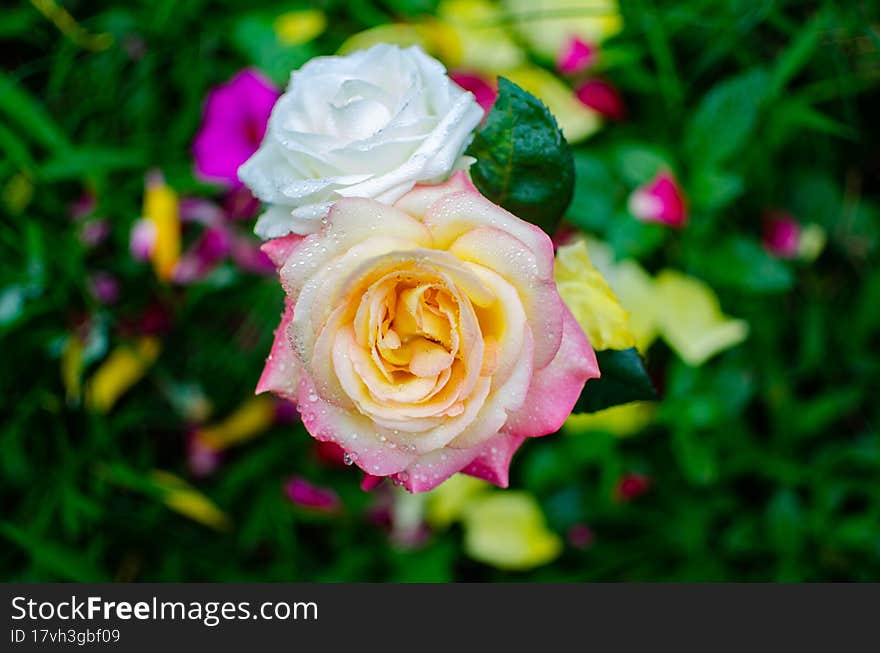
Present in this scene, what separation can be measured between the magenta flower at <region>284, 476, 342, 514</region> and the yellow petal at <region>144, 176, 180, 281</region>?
314 mm

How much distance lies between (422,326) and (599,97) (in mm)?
726

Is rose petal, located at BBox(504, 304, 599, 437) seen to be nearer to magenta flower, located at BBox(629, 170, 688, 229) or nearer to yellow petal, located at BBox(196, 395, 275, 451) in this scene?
magenta flower, located at BBox(629, 170, 688, 229)

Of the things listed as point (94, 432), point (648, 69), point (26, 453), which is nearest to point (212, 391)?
point (94, 432)

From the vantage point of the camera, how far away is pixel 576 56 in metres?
0.99

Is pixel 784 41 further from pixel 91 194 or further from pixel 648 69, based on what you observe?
pixel 91 194

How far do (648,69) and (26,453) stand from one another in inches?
37.7

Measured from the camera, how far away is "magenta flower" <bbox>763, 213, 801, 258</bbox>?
1010mm

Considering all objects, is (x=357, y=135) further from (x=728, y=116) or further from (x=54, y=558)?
(x=54, y=558)

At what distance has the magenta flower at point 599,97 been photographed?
1.03m

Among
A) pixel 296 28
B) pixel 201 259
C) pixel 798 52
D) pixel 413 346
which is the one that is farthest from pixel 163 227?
pixel 798 52

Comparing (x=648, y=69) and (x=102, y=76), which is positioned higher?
(x=648, y=69)

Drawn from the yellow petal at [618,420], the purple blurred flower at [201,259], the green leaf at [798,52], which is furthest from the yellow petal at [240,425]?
the green leaf at [798,52]

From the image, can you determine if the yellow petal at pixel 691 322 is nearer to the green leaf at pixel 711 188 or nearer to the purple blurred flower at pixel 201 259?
the green leaf at pixel 711 188

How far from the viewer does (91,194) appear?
1.09 meters
